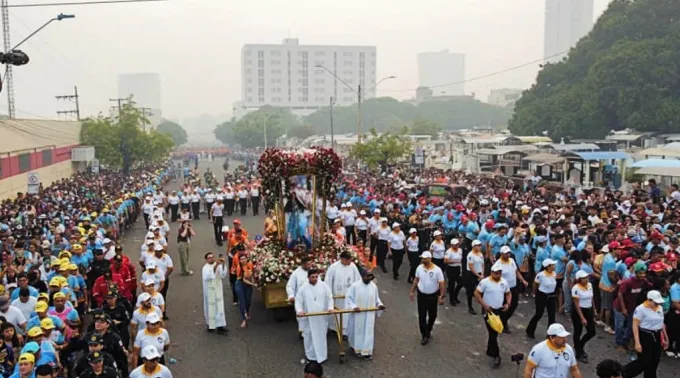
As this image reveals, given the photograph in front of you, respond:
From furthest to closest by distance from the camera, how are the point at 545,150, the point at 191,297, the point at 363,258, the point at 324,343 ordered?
the point at 545,150 → the point at 191,297 → the point at 363,258 → the point at 324,343

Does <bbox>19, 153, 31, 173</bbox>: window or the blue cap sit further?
<bbox>19, 153, 31, 173</bbox>: window

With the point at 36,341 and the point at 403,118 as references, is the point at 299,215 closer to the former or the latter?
the point at 36,341

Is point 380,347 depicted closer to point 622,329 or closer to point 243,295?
point 243,295

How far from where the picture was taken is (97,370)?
6.15 metres

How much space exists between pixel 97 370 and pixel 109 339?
121cm

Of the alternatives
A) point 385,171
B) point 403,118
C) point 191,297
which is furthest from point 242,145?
point 191,297

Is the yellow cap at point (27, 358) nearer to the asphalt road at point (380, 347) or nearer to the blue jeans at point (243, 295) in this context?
the asphalt road at point (380, 347)

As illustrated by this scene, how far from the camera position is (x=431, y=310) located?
9.80 meters

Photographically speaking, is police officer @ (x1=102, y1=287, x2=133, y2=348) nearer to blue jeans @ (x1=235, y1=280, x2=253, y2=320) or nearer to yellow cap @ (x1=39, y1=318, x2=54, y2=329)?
yellow cap @ (x1=39, y1=318, x2=54, y2=329)

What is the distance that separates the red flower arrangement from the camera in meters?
11.5

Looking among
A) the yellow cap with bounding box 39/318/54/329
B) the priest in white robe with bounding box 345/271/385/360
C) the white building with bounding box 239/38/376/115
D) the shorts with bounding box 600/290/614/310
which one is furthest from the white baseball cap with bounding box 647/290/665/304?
the white building with bounding box 239/38/376/115

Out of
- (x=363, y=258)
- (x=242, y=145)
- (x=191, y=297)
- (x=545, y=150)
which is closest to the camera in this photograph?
(x=363, y=258)

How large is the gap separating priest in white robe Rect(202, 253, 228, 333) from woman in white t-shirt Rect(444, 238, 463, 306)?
4.12 metres

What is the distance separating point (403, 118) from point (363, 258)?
4314 inches
